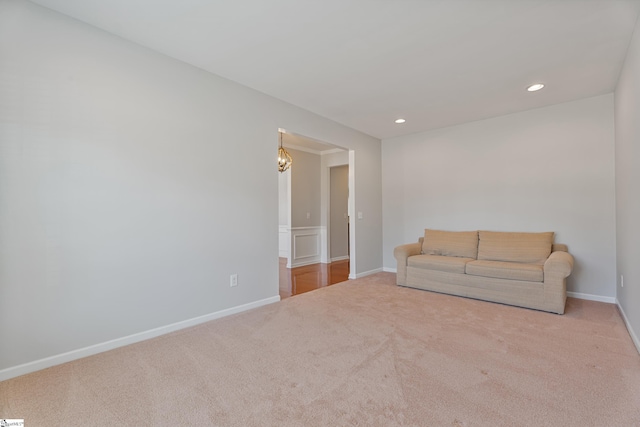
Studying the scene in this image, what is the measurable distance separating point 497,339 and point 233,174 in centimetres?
288

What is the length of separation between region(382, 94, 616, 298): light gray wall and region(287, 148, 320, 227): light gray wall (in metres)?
1.81

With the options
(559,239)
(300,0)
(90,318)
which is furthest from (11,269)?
(559,239)

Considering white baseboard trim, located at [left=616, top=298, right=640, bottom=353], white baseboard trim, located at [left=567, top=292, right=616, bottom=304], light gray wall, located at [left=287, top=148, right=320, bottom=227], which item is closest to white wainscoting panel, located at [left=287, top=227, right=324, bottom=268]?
light gray wall, located at [left=287, top=148, right=320, bottom=227]

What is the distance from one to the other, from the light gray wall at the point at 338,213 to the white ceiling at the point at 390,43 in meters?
3.41

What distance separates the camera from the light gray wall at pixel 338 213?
6812 millimetres

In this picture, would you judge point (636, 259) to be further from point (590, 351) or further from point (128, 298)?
A: point (128, 298)

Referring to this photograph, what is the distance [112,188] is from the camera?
2.35 metres

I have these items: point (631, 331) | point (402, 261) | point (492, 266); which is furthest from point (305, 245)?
point (631, 331)

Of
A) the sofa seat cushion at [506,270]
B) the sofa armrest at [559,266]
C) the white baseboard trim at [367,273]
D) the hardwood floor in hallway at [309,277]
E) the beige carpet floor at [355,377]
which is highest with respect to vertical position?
the sofa armrest at [559,266]

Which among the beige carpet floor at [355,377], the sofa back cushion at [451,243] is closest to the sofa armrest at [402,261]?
the sofa back cushion at [451,243]

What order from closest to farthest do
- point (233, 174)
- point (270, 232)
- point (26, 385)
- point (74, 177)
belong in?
point (26, 385), point (74, 177), point (233, 174), point (270, 232)

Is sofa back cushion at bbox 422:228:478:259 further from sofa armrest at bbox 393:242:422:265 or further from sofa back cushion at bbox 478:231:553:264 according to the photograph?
sofa armrest at bbox 393:242:422:265

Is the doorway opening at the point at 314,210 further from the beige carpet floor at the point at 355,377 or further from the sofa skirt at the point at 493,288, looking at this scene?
the beige carpet floor at the point at 355,377

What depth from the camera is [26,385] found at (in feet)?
6.04
